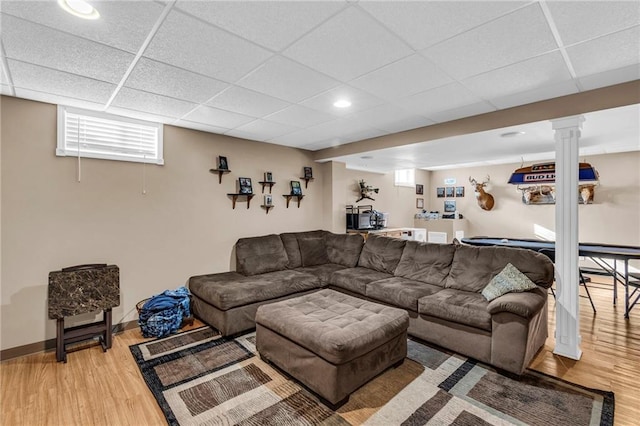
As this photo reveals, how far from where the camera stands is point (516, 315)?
2.44 meters

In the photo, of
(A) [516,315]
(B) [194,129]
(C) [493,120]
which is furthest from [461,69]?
(B) [194,129]

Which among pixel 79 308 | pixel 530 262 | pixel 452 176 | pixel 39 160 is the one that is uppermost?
pixel 452 176

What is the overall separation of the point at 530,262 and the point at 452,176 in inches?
202

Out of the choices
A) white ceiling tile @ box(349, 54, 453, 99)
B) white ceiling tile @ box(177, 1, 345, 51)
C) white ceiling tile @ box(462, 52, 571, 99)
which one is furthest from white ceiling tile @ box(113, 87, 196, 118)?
white ceiling tile @ box(462, 52, 571, 99)

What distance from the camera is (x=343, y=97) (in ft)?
9.36

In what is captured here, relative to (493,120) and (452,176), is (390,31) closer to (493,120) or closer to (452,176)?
(493,120)

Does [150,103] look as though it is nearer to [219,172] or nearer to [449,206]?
[219,172]

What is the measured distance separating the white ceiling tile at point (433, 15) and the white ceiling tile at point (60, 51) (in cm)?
172

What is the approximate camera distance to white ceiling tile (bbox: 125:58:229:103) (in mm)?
2230

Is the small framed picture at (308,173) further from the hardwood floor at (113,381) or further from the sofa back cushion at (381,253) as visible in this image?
the hardwood floor at (113,381)

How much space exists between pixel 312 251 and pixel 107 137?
3063 millimetres

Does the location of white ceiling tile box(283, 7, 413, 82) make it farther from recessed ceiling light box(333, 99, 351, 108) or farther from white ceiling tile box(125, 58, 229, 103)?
white ceiling tile box(125, 58, 229, 103)

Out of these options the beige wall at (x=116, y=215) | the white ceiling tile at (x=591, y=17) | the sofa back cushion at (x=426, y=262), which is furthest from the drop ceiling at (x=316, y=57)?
the sofa back cushion at (x=426, y=262)

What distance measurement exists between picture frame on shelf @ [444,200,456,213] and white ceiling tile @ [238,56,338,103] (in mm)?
6097
